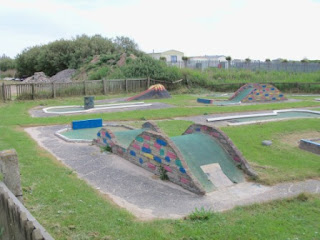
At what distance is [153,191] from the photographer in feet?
20.0

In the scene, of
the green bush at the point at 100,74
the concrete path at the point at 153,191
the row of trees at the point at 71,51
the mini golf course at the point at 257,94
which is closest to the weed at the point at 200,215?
the concrete path at the point at 153,191

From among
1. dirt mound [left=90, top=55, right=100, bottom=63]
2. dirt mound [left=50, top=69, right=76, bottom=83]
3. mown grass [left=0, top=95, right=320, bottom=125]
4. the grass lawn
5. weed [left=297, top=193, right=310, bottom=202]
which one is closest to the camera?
the grass lawn

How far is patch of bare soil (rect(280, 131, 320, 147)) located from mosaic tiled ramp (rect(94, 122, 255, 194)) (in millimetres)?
3325

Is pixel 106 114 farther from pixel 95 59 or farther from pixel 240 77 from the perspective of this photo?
pixel 95 59

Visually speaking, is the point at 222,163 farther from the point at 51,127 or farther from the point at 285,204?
the point at 51,127

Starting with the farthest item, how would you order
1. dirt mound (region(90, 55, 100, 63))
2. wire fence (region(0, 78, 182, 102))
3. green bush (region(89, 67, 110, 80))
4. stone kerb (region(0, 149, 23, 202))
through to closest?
dirt mound (region(90, 55, 100, 63)) → green bush (region(89, 67, 110, 80)) → wire fence (region(0, 78, 182, 102)) → stone kerb (region(0, 149, 23, 202))

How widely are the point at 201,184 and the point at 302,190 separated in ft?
5.83

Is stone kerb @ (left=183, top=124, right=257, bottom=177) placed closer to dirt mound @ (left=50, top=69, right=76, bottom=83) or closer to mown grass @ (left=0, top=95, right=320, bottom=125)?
mown grass @ (left=0, top=95, right=320, bottom=125)

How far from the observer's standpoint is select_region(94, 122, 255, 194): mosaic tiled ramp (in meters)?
6.25

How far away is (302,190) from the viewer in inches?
243

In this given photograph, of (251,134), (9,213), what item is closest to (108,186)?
(9,213)

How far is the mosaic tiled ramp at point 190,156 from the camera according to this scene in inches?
246

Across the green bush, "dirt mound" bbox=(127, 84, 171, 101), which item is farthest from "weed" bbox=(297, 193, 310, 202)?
the green bush

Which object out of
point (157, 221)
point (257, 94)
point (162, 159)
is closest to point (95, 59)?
point (257, 94)
